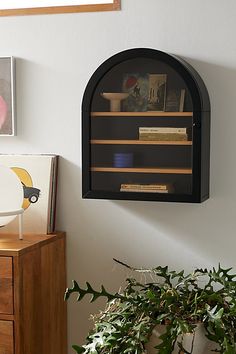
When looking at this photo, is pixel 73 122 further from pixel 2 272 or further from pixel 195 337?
pixel 195 337

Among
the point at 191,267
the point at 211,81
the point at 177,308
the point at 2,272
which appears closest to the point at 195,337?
the point at 177,308

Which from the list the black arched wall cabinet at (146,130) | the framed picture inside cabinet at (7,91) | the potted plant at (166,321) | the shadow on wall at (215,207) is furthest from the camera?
the framed picture inside cabinet at (7,91)

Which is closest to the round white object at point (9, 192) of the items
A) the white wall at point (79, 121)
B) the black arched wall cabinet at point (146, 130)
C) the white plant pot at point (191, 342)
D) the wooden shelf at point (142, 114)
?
the white wall at point (79, 121)

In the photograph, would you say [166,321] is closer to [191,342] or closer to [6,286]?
[191,342]

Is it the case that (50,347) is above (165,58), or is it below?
below

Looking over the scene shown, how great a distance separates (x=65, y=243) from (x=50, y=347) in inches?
17.2

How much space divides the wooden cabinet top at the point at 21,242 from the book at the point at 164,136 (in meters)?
0.58

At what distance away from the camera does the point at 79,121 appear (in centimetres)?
315

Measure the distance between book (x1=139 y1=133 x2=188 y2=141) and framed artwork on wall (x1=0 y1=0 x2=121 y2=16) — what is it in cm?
56

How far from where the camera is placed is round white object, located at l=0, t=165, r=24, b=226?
313 centimetres

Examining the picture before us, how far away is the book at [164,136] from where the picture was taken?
9.31ft

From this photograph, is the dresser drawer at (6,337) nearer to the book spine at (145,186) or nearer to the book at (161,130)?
the book spine at (145,186)

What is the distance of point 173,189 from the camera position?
2.86m

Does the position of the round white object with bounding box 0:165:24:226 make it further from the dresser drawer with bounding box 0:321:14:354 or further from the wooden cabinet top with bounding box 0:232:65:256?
the dresser drawer with bounding box 0:321:14:354
